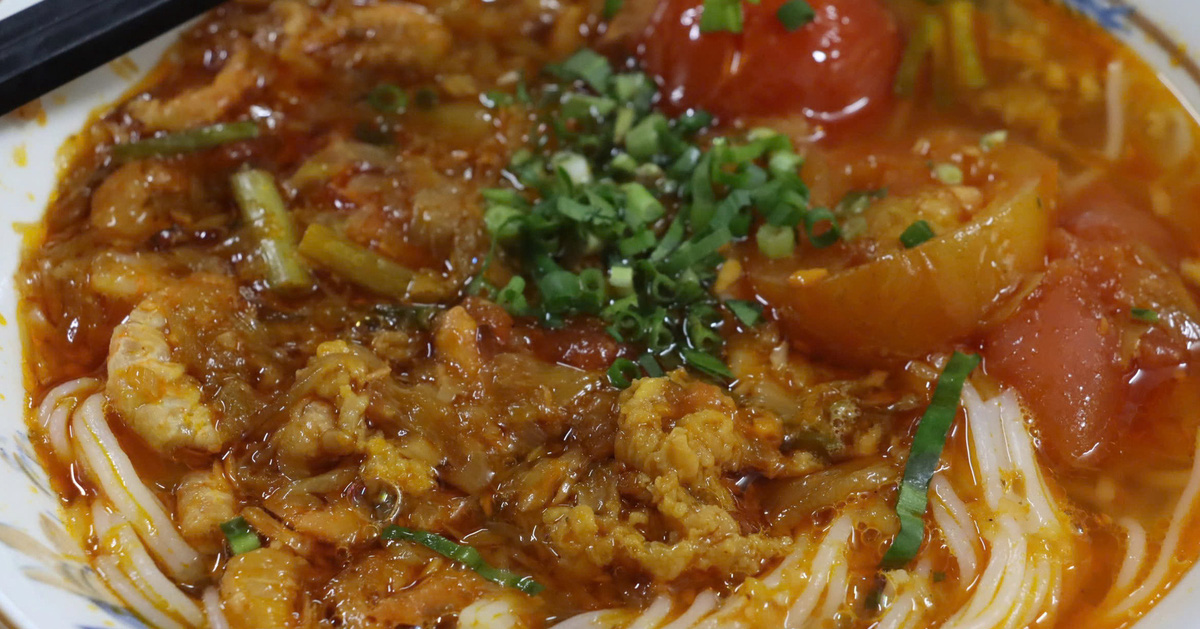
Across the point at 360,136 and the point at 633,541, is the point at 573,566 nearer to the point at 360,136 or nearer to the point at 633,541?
the point at 633,541

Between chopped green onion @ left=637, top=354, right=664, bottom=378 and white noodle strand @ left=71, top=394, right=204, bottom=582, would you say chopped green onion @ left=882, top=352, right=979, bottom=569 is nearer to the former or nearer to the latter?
chopped green onion @ left=637, top=354, right=664, bottom=378

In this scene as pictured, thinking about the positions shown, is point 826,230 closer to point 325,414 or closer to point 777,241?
point 777,241

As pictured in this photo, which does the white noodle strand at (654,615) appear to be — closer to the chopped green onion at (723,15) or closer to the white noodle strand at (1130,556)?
the white noodle strand at (1130,556)

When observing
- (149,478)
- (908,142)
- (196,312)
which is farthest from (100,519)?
(908,142)

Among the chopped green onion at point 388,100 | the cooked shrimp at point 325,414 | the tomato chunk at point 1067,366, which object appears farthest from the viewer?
the chopped green onion at point 388,100

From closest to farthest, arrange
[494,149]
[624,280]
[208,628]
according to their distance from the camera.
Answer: [208,628] < [624,280] < [494,149]

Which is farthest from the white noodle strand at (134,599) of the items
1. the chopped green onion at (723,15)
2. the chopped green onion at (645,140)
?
the chopped green onion at (723,15)

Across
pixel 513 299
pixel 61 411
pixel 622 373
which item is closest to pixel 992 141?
pixel 622 373

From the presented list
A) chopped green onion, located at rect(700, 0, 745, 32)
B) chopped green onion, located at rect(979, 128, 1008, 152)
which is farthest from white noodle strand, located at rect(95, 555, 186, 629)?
chopped green onion, located at rect(979, 128, 1008, 152)
